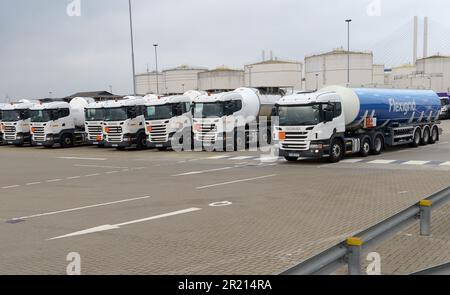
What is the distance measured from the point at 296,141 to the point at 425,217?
12.2 meters

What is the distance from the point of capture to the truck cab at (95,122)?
30.8 metres

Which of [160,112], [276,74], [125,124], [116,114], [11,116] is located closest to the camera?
[160,112]

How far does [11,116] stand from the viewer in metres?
35.9

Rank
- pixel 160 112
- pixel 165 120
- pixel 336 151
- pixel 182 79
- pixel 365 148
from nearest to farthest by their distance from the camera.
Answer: pixel 336 151 < pixel 365 148 < pixel 165 120 < pixel 160 112 < pixel 182 79

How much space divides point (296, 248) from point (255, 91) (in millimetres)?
22698

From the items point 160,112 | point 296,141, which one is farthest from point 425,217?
point 160,112

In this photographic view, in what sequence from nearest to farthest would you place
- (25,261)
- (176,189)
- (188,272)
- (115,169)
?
(188,272) → (25,261) → (176,189) → (115,169)

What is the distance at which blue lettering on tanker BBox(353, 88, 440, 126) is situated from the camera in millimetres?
21859

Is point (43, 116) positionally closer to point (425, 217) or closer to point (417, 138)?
point (417, 138)

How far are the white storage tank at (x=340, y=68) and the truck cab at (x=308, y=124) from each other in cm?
5504
